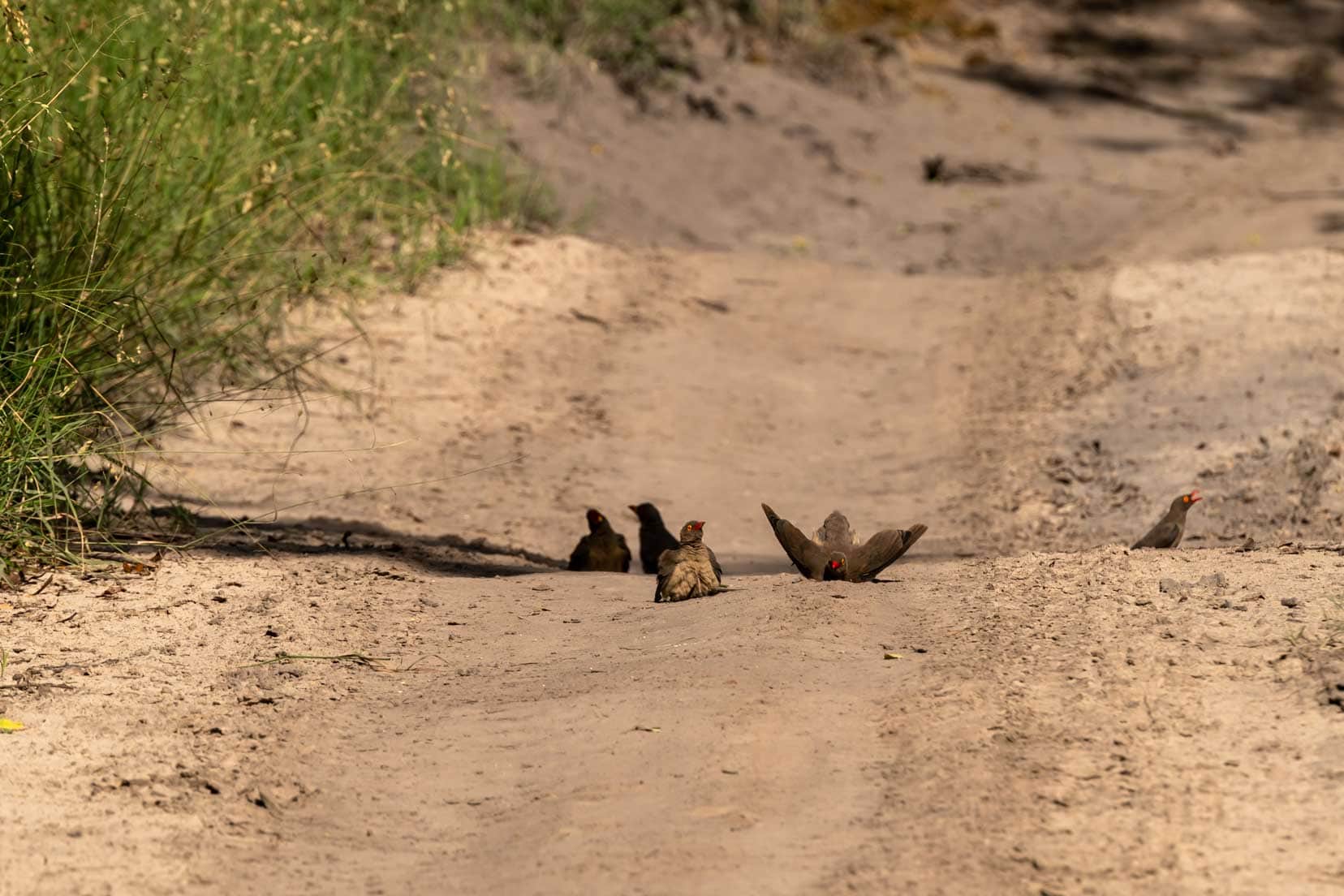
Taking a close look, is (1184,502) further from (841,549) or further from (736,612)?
(736,612)

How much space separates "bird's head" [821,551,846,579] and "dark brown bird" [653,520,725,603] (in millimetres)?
367

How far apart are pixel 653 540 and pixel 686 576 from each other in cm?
135

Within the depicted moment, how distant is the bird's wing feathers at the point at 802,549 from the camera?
534 centimetres

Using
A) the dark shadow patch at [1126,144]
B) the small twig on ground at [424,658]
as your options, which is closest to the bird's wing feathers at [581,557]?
the small twig on ground at [424,658]

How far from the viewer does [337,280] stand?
8.14m

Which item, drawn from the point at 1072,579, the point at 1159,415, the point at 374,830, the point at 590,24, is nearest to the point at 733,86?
the point at 590,24

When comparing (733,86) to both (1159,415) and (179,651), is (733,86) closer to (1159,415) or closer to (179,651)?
(1159,415)

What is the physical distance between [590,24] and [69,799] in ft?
37.4

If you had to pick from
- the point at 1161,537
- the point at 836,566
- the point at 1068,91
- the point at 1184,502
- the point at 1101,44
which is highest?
the point at 1101,44

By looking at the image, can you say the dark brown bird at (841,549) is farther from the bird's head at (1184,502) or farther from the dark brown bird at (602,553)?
the bird's head at (1184,502)

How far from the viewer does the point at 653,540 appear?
259 inches

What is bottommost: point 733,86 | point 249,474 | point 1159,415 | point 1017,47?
point 249,474

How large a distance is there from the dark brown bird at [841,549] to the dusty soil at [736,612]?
12 centimetres

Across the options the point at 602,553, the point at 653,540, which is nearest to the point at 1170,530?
the point at 653,540
